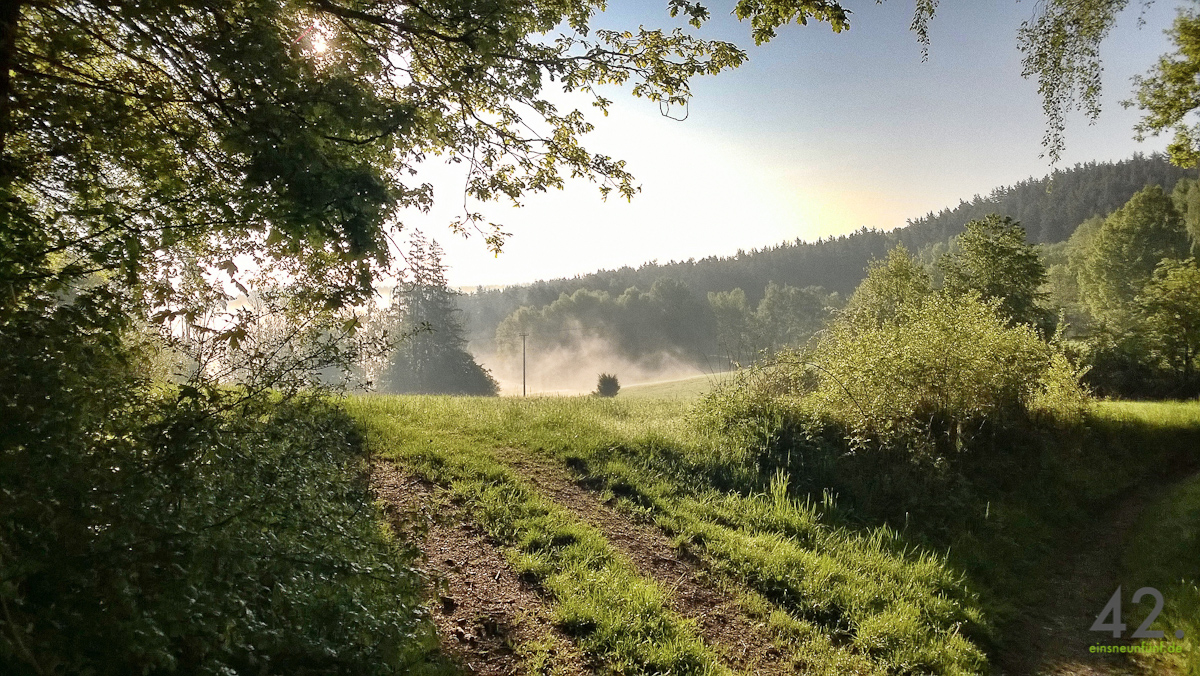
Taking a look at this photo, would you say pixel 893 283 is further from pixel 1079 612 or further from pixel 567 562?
pixel 567 562

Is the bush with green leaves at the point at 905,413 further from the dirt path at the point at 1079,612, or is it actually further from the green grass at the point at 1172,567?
the green grass at the point at 1172,567

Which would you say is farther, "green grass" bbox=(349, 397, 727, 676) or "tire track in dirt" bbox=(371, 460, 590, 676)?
"green grass" bbox=(349, 397, 727, 676)

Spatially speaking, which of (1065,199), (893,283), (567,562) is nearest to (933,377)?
(567,562)

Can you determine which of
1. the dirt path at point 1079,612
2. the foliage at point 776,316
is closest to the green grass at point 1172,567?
the dirt path at point 1079,612

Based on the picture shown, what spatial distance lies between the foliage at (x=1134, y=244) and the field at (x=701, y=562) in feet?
142

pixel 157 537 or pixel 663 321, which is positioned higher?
pixel 663 321

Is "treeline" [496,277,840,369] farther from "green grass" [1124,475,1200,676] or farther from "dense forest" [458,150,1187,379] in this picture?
"green grass" [1124,475,1200,676]

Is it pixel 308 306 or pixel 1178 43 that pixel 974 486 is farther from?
pixel 308 306

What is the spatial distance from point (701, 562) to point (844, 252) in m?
136

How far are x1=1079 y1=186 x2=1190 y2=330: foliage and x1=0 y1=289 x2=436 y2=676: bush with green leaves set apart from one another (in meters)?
53.5

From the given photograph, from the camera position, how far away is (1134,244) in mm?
43812

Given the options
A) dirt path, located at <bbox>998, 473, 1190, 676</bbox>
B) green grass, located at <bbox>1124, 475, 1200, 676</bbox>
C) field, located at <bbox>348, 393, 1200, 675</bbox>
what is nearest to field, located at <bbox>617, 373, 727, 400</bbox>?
field, located at <bbox>348, 393, 1200, 675</bbox>

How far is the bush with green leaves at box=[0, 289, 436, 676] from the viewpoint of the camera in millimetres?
2852

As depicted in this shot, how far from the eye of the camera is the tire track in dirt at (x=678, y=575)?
5.63 meters
